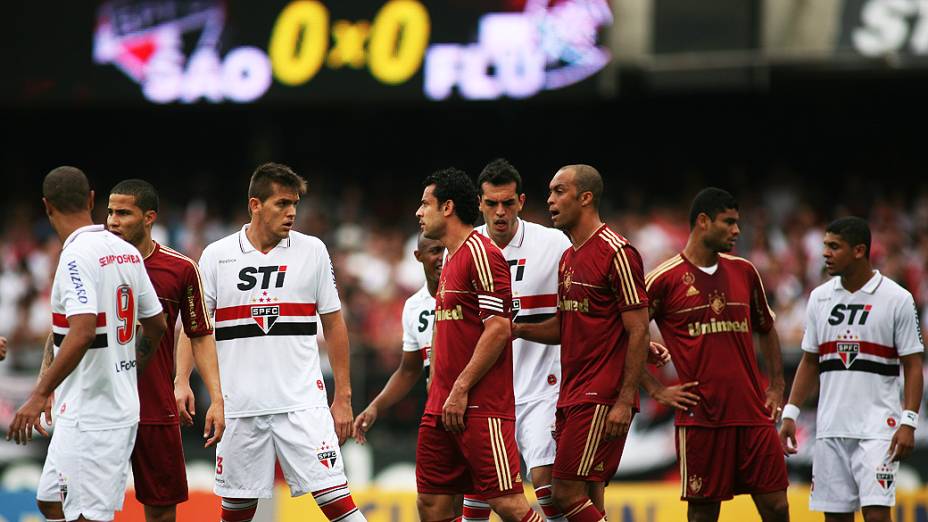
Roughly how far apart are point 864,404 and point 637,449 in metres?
4.83

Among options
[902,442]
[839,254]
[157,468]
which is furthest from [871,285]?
[157,468]

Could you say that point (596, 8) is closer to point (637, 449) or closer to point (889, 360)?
point (637, 449)

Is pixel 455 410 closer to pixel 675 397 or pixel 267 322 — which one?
pixel 267 322

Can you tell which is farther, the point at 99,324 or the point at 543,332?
the point at 543,332

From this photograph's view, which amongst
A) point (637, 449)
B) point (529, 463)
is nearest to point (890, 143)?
point (637, 449)

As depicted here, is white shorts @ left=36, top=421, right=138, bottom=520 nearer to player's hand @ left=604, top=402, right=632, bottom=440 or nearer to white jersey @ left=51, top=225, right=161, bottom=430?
white jersey @ left=51, top=225, right=161, bottom=430

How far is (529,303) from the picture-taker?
9641 millimetres

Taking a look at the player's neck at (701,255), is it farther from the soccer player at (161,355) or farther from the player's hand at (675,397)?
the soccer player at (161,355)

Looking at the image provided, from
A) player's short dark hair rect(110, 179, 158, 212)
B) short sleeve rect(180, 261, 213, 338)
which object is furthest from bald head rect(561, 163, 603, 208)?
player's short dark hair rect(110, 179, 158, 212)

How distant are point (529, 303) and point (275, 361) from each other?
6.58ft

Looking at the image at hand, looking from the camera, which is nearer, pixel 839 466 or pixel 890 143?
pixel 839 466

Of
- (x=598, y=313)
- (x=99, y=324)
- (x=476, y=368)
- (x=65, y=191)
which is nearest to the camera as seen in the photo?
(x=99, y=324)

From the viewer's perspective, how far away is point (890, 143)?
847 inches

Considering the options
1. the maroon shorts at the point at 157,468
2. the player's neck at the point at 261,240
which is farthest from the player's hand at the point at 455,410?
the maroon shorts at the point at 157,468
